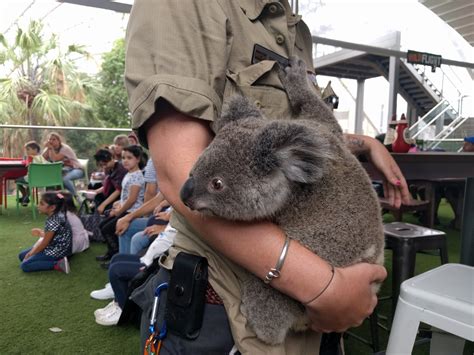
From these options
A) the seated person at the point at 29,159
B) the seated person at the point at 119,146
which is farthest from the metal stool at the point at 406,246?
the seated person at the point at 29,159

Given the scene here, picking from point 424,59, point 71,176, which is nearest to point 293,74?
point 424,59

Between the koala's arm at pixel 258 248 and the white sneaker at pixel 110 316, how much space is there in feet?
7.83

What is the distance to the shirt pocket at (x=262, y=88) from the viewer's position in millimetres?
885

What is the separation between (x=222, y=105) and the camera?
890 millimetres

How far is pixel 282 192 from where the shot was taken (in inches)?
32.6

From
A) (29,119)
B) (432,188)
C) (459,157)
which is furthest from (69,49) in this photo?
(459,157)

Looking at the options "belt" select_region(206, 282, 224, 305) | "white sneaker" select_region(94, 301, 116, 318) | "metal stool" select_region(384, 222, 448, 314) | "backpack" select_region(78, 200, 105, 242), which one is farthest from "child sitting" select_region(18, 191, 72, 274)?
"belt" select_region(206, 282, 224, 305)

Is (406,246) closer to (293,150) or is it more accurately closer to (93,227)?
(293,150)

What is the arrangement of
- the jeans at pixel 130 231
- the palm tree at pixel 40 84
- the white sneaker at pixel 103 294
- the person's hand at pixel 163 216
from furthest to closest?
the palm tree at pixel 40 84 < the jeans at pixel 130 231 < the person's hand at pixel 163 216 < the white sneaker at pixel 103 294

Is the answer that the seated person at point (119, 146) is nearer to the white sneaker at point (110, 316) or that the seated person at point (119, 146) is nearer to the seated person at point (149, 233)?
the seated person at point (149, 233)

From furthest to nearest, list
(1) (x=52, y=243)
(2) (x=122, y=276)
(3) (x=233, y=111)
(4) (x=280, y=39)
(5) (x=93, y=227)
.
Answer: (5) (x=93, y=227), (1) (x=52, y=243), (2) (x=122, y=276), (4) (x=280, y=39), (3) (x=233, y=111)

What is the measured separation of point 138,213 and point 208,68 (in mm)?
3294

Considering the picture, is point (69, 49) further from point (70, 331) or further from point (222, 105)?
point (222, 105)

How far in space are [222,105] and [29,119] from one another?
16490 mm
